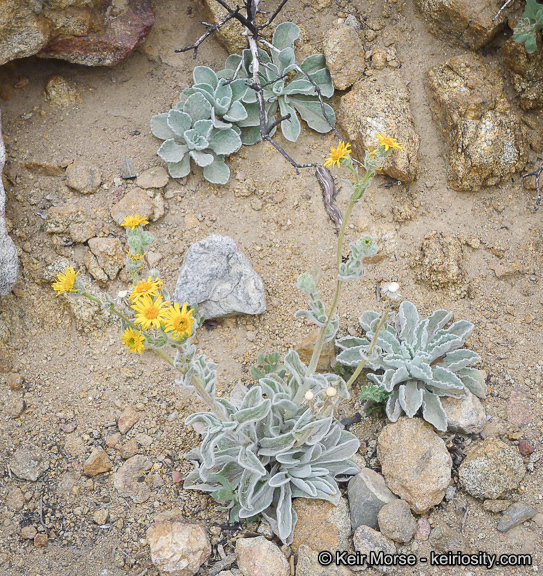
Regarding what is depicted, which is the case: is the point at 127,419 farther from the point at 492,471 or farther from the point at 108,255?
the point at 492,471

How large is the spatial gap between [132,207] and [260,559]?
2429 mm

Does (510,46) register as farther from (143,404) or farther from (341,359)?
(143,404)

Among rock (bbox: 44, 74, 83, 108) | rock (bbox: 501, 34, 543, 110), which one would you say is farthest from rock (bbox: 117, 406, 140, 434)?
rock (bbox: 501, 34, 543, 110)

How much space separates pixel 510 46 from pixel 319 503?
337 cm

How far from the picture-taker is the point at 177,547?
284cm

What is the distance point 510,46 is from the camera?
4062mm

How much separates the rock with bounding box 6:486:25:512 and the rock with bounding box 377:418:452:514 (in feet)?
6.62

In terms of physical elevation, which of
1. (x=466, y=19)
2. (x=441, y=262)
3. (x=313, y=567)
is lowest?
(x=313, y=567)

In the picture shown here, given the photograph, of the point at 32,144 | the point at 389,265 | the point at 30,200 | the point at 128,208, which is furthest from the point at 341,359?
the point at 32,144

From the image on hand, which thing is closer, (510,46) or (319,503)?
(319,503)

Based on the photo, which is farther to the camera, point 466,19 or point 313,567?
point 466,19

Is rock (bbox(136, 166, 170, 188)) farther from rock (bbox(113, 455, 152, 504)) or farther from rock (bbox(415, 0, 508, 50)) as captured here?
rock (bbox(415, 0, 508, 50))

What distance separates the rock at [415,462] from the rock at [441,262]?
3.49 ft

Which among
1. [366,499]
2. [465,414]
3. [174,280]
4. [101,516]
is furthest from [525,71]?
[101,516]
